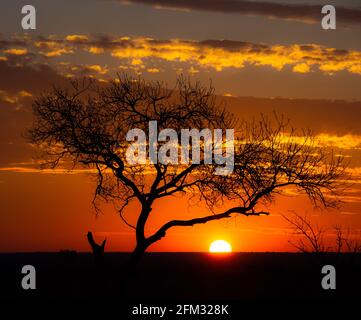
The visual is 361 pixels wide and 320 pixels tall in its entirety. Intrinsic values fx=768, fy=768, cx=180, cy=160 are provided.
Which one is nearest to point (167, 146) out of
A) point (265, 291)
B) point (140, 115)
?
point (140, 115)

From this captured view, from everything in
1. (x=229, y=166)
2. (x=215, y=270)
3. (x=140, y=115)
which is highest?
(x=140, y=115)

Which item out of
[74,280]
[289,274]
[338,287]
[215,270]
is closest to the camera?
[338,287]

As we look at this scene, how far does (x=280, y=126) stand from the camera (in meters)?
30.4

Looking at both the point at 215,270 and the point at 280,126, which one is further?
the point at 215,270

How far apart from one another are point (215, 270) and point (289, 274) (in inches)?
224

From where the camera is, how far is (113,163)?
3162 centimetres

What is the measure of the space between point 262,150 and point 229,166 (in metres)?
1.46

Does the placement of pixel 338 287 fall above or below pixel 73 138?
below

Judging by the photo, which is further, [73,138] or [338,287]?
[338,287]

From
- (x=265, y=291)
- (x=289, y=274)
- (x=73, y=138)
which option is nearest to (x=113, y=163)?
(x=73, y=138)
